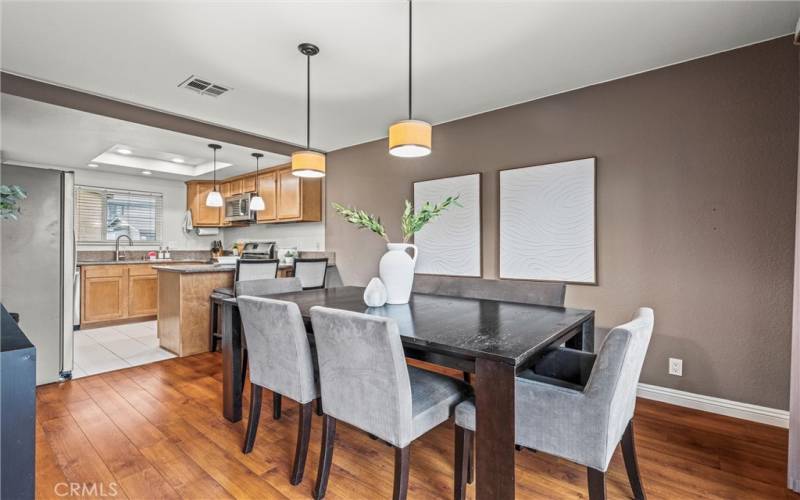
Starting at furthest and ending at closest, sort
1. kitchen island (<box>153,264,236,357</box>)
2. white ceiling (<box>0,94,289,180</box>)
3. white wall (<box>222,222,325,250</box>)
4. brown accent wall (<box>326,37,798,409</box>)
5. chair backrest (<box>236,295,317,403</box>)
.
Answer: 1. white wall (<box>222,222,325,250</box>)
2. kitchen island (<box>153,264,236,357</box>)
3. white ceiling (<box>0,94,289,180</box>)
4. brown accent wall (<box>326,37,798,409</box>)
5. chair backrest (<box>236,295,317,403</box>)

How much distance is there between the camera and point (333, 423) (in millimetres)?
1588

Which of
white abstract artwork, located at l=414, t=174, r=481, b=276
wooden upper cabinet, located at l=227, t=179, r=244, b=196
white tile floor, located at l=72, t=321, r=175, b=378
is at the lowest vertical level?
white tile floor, located at l=72, t=321, r=175, b=378

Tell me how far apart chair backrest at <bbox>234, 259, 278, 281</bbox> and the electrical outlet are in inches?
128

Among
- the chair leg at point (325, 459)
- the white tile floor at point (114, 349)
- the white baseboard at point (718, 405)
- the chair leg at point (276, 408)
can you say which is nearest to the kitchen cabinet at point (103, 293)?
the white tile floor at point (114, 349)

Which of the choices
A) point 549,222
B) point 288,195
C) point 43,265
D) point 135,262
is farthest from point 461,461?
point 135,262

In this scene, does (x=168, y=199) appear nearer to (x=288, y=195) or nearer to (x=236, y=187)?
(x=236, y=187)

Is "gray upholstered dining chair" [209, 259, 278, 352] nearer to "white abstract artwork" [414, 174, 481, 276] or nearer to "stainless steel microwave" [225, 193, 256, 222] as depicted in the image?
"white abstract artwork" [414, 174, 481, 276]

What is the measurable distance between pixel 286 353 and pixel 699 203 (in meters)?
2.67

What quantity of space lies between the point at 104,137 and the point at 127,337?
219 cm

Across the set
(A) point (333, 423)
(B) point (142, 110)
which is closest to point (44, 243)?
(B) point (142, 110)

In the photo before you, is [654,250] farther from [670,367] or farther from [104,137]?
[104,137]

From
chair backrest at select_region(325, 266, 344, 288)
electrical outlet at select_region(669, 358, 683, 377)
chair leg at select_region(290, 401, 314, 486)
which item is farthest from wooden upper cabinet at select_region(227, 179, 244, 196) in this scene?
electrical outlet at select_region(669, 358, 683, 377)

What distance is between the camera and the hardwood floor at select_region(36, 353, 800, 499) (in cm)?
166

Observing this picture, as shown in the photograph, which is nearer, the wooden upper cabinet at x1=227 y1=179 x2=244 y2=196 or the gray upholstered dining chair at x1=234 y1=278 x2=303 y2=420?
the gray upholstered dining chair at x1=234 y1=278 x2=303 y2=420
